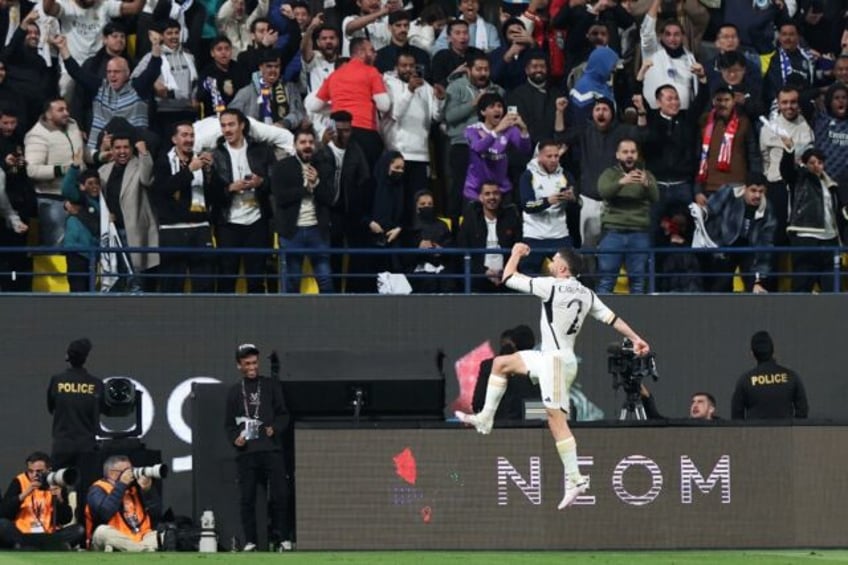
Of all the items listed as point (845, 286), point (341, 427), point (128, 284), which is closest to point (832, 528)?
point (341, 427)

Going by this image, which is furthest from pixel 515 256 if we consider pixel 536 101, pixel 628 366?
pixel 536 101

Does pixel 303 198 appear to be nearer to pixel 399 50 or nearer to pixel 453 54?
pixel 399 50

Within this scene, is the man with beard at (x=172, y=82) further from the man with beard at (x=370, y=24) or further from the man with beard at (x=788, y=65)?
the man with beard at (x=788, y=65)

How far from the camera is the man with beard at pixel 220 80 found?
24391 millimetres

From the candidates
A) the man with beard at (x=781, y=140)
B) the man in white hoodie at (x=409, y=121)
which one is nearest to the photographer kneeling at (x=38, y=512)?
the man in white hoodie at (x=409, y=121)

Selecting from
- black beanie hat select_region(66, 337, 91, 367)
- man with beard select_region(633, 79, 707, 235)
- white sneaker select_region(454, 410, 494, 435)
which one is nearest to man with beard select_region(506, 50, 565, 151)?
man with beard select_region(633, 79, 707, 235)

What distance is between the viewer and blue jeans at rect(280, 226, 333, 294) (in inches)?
929

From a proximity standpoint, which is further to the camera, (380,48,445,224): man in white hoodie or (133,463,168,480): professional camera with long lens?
(380,48,445,224): man in white hoodie

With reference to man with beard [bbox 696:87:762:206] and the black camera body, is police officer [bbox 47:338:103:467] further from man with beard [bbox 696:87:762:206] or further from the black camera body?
man with beard [bbox 696:87:762:206]

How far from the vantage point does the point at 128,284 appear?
24219 millimetres

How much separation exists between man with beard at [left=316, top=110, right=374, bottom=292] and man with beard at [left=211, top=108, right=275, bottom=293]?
26.8 inches

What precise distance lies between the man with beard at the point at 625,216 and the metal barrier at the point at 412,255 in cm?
15

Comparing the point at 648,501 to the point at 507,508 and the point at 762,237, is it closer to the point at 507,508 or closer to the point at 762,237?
the point at 507,508

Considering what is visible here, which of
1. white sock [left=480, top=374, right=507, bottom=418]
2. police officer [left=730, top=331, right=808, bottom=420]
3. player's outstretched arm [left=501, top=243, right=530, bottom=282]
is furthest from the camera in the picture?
police officer [left=730, top=331, right=808, bottom=420]
